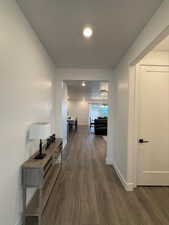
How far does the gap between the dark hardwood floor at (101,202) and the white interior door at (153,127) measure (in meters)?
0.29

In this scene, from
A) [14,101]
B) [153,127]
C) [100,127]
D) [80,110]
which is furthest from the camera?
[80,110]

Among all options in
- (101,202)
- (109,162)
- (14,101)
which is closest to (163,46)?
(14,101)

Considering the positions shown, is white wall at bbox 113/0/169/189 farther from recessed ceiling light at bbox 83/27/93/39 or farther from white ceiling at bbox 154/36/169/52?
recessed ceiling light at bbox 83/27/93/39

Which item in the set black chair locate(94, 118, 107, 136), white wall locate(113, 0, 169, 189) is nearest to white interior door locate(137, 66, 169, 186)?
white wall locate(113, 0, 169, 189)

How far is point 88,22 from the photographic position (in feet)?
6.38

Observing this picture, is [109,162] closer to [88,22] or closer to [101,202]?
[101,202]

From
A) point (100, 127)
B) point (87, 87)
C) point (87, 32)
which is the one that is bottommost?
point (100, 127)

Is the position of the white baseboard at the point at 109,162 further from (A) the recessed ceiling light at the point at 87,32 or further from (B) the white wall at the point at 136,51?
(A) the recessed ceiling light at the point at 87,32

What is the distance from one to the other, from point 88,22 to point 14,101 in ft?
4.72

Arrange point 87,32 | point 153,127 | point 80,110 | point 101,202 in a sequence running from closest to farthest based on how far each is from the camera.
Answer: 1. point 87,32
2. point 101,202
3. point 153,127
4. point 80,110

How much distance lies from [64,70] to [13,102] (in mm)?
2648

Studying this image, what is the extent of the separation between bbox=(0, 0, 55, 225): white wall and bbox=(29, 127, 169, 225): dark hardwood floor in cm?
69

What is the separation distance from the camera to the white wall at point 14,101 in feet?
4.59

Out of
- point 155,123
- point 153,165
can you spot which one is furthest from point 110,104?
point 153,165
